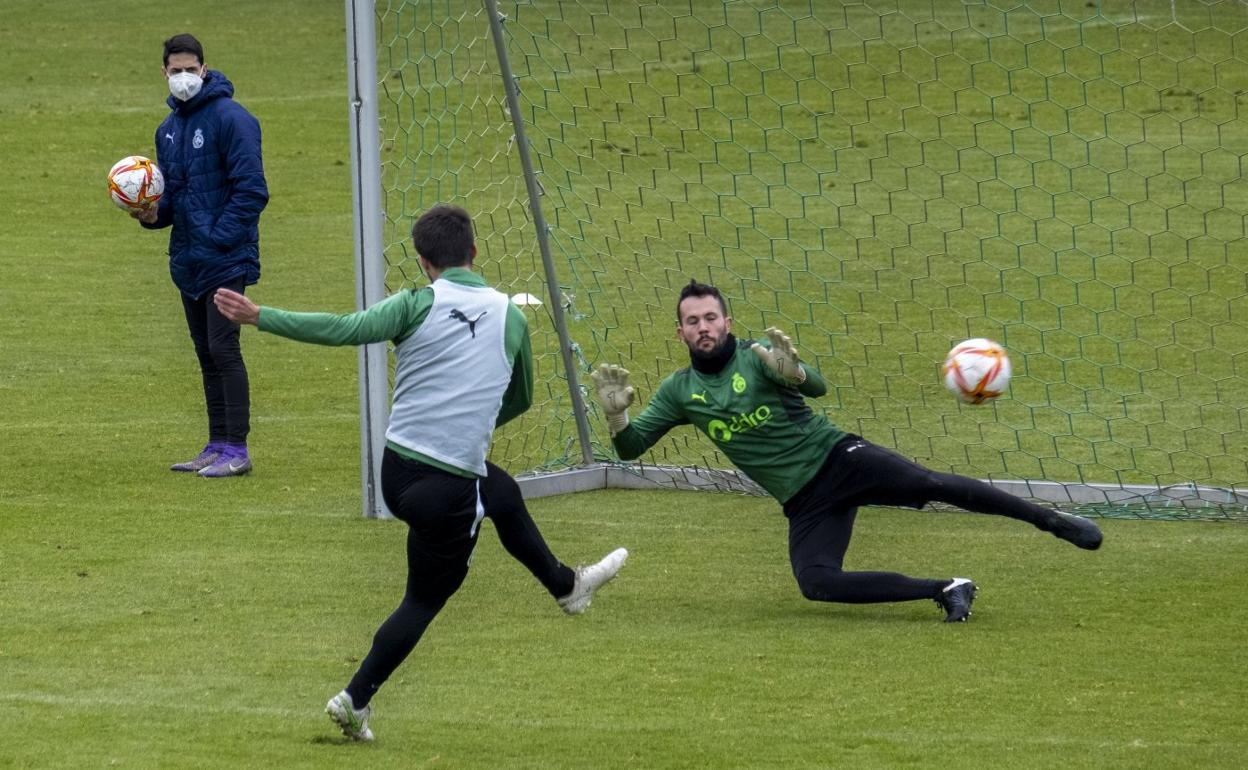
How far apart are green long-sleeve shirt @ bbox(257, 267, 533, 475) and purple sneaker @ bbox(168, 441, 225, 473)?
3.98 meters

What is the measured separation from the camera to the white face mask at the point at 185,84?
9406 millimetres

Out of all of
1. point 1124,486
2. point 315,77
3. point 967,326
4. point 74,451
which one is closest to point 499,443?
point 74,451

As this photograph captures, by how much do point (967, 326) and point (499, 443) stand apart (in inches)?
172

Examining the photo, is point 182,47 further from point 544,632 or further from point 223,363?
point 544,632

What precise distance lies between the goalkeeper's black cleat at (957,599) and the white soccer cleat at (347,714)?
2436 millimetres

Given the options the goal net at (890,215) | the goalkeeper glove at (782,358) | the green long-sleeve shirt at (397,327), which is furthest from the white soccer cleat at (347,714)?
the goal net at (890,215)

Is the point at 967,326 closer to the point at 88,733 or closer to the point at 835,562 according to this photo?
the point at 835,562

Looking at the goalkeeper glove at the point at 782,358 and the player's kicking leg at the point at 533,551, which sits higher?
the goalkeeper glove at the point at 782,358

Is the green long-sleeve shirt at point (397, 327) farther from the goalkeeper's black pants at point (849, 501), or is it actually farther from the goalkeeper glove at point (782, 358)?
the goalkeeper's black pants at point (849, 501)

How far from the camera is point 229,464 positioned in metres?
9.70

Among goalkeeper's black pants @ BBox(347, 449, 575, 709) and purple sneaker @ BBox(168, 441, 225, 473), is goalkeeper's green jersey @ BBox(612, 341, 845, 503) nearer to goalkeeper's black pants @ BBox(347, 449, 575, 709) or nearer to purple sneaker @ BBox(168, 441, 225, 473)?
goalkeeper's black pants @ BBox(347, 449, 575, 709)

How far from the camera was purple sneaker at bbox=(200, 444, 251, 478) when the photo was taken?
31.8ft

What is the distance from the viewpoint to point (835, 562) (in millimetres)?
7336

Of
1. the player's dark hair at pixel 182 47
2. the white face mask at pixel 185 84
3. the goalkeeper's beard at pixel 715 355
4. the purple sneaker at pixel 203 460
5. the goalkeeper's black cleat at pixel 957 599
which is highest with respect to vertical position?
the player's dark hair at pixel 182 47
